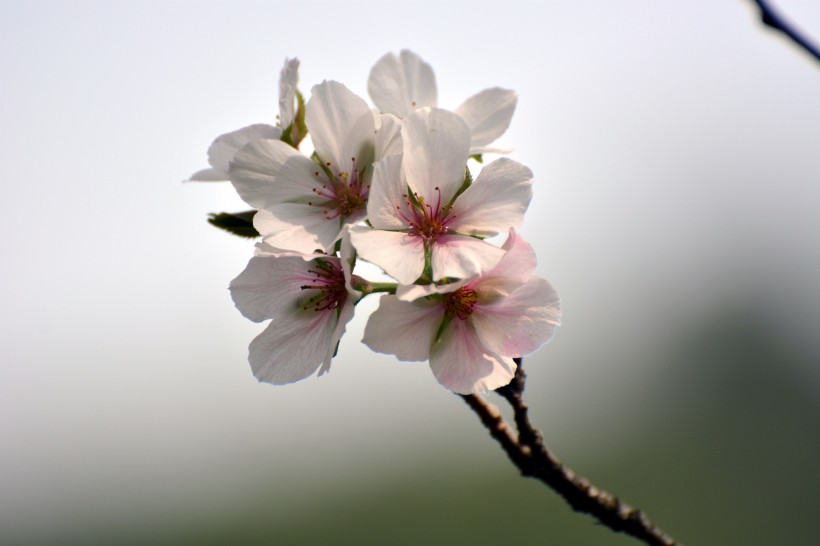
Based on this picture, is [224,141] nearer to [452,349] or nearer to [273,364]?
[273,364]

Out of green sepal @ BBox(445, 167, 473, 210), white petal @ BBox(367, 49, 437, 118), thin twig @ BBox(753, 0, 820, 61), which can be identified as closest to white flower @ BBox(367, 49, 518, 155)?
white petal @ BBox(367, 49, 437, 118)

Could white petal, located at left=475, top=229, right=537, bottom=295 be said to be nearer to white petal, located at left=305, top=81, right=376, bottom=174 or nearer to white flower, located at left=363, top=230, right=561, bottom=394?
white flower, located at left=363, top=230, right=561, bottom=394

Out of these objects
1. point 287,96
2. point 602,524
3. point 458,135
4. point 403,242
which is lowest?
point 602,524

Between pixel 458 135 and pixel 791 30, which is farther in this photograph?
pixel 458 135

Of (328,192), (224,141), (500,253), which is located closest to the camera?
(500,253)

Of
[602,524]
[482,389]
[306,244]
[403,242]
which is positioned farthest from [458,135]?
[602,524]

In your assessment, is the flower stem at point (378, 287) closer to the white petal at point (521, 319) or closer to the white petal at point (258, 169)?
the white petal at point (521, 319)

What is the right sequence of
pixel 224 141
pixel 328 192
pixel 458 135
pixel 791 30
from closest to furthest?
pixel 791 30, pixel 458 135, pixel 328 192, pixel 224 141
